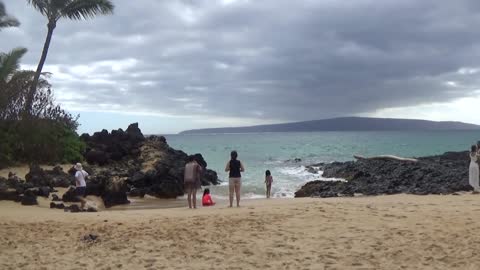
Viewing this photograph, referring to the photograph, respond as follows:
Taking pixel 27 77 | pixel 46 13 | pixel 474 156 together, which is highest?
pixel 46 13

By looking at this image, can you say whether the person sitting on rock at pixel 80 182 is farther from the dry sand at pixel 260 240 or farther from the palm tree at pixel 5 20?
the palm tree at pixel 5 20

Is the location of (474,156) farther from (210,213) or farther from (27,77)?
(27,77)

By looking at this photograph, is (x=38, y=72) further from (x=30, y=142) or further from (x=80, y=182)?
(x=80, y=182)

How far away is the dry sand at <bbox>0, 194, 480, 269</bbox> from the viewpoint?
8.34 metres

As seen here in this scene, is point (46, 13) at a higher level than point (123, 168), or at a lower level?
higher

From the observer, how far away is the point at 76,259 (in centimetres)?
898

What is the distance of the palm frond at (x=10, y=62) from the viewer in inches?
1037

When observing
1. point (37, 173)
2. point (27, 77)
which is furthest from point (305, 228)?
point (27, 77)

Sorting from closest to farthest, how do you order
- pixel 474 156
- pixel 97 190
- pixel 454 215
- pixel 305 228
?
pixel 305 228 → pixel 454 215 → pixel 474 156 → pixel 97 190

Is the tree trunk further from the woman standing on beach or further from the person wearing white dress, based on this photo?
the person wearing white dress

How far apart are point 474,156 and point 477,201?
11.7ft

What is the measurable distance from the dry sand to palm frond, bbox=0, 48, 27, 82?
16193mm

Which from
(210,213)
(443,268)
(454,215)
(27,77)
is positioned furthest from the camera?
(27,77)

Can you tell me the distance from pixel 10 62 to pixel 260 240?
74.2 ft
